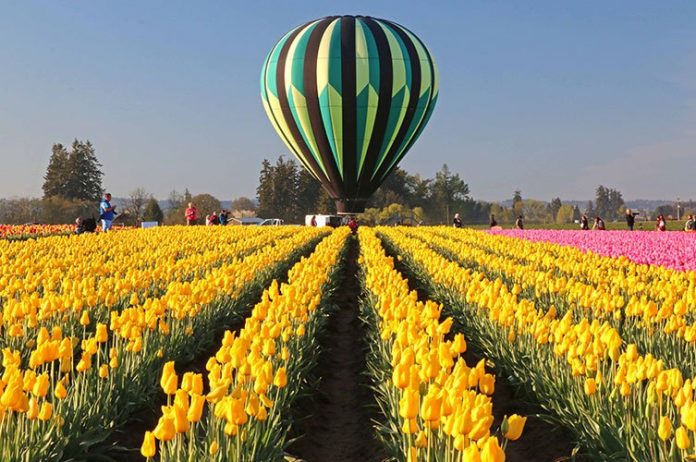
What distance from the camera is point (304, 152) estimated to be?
3934 cm

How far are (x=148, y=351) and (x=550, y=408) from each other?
3.51 m

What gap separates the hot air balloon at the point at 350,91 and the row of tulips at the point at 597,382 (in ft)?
99.0

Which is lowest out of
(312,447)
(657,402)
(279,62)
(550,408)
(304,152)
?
(312,447)

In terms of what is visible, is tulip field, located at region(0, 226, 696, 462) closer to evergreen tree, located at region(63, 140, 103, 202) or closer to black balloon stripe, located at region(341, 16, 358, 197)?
black balloon stripe, located at region(341, 16, 358, 197)

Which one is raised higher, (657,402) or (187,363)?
(657,402)

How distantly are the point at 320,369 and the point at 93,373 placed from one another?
3.31 m

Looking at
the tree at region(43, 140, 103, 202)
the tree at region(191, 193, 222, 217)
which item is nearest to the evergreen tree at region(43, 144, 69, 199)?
the tree at region(43, 140, 103, 202)

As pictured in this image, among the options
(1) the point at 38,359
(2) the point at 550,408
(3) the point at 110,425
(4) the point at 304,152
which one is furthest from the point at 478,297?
(4) the point at 304,152

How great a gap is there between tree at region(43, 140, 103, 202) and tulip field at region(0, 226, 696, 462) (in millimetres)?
93661

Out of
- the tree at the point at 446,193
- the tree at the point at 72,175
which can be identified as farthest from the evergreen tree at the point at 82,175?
the tree at the point at 446,193

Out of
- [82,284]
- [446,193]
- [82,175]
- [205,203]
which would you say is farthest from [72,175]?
[82,284]

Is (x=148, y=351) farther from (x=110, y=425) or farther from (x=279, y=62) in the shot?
(x=279, y=62)

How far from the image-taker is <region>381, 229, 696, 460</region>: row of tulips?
4094 mm

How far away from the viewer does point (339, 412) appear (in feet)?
23.3
